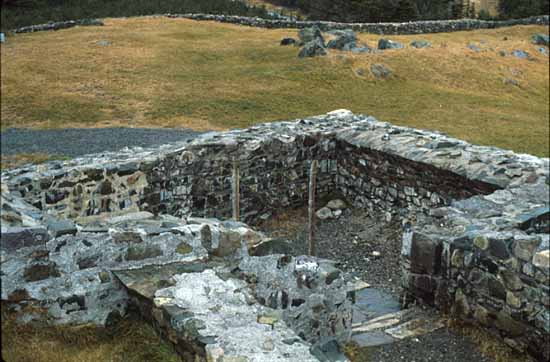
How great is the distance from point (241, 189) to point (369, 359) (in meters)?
4.93

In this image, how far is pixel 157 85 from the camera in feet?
70.1

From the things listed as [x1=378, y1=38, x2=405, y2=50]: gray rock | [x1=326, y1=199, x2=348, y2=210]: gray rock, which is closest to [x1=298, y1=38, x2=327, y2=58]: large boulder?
[x1=378, y1=38, x2=405, y2=50]: gray rock

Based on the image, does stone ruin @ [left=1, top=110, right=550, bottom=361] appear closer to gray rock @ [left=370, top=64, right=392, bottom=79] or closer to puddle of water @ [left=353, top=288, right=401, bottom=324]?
puddle of water @ [left=353, top=288, right=401, bottom=324]

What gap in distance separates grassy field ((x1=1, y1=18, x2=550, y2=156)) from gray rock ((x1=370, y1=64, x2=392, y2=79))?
0.23 meters

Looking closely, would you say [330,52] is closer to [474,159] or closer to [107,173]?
[474,159]

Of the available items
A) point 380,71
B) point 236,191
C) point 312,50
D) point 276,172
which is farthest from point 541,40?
point 236,191

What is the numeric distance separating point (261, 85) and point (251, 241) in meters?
16.4

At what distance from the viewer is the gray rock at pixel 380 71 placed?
24152mm

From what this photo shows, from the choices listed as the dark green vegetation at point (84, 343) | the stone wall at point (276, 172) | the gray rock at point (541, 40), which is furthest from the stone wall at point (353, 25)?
the dark green vegetation at point (84, 343)

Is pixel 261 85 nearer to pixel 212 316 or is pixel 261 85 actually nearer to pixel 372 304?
pixel 372 304

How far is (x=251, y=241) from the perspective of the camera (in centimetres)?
625

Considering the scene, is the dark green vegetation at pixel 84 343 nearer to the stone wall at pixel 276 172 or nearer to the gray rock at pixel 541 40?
the stone wall at pixel 276 172

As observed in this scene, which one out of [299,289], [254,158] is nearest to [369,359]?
[299,289]

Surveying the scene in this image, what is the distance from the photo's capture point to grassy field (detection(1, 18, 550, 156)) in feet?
58.9
